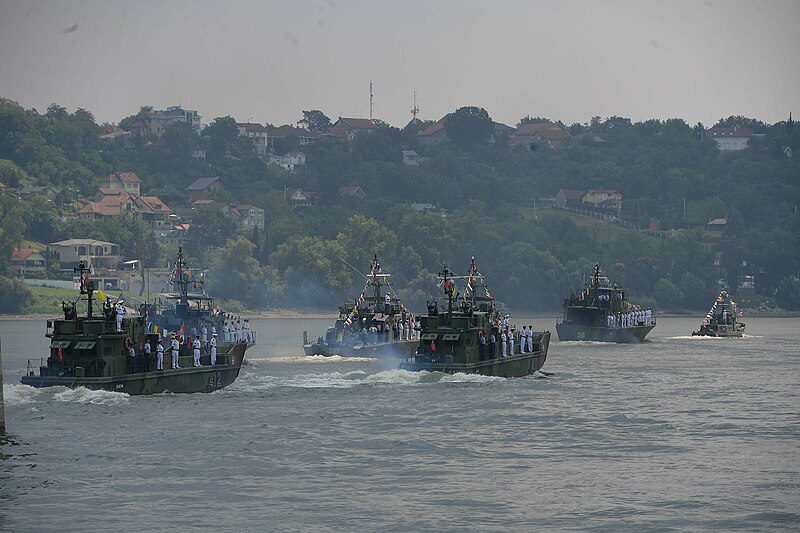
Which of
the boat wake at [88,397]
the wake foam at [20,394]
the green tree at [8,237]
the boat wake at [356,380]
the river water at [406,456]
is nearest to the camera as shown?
the river water at [406,456]

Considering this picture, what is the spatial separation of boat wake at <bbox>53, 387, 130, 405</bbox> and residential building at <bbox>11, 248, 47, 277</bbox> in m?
138

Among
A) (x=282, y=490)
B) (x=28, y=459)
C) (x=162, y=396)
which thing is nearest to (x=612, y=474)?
(x=282, y=490)

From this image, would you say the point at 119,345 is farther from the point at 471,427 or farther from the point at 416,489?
the point at 416,489

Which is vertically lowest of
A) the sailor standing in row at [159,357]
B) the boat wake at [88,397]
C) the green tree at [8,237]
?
the boat wake at [88,397]

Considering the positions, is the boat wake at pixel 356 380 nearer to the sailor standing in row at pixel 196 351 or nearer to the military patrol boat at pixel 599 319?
the sailor standing in row at pixel 196 351

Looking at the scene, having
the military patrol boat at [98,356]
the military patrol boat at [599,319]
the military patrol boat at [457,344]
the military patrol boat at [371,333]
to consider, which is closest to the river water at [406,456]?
the military patrol boat at [98,356]

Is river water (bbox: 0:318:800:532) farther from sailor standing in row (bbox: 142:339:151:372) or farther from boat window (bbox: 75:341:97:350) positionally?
boat window (bbox: 75:341:97:350)

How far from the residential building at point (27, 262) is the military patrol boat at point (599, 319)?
303ft

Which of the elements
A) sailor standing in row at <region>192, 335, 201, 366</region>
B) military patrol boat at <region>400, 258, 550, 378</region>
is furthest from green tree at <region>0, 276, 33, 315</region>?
sailor standing in row at <region>192, 335, 201, 366</region>

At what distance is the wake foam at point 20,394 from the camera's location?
59062 mm

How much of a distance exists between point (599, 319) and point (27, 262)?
98079mm

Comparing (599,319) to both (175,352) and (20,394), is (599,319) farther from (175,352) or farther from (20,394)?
(20,394)

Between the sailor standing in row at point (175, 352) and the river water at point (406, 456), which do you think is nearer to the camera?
the river water at point (406, 456)

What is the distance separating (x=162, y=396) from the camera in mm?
62562
